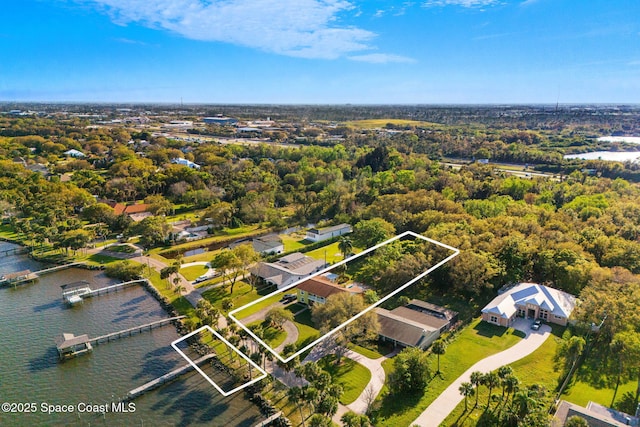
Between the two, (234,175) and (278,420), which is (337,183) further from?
(278,420)

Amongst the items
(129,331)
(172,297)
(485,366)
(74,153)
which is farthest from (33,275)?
(74,153)

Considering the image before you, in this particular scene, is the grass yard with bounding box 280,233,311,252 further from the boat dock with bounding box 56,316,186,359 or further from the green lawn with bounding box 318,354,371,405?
the green lawn with bounding box 318,354,371,405

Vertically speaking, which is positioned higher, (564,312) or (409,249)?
(409,249)

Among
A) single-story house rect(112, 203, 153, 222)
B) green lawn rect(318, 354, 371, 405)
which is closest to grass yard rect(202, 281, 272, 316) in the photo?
green lawn rect(318, 354, 371, 405)

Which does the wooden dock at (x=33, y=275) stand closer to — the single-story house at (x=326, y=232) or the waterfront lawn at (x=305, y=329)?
the single-story house at (x=326, y=232)

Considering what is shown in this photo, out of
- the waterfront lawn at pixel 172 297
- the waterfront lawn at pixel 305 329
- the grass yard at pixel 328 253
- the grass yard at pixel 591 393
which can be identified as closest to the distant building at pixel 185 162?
the grass yard at pixel 328 253

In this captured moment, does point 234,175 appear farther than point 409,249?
Yes

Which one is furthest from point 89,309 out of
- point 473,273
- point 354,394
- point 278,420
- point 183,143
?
point 183,143
